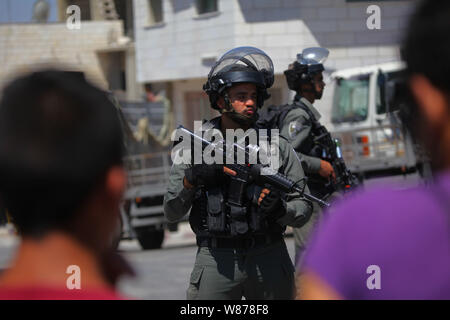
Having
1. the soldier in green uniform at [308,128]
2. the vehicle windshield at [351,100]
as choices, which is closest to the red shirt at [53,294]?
the soldier in green uniform at [308,128]

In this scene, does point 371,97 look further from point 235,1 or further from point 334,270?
point 334,270

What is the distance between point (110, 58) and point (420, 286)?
2444 cm

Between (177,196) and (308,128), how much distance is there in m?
2.16

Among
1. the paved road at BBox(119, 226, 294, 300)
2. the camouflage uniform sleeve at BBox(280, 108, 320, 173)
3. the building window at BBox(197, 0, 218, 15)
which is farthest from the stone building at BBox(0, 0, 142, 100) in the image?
the camouflage uniform sleeve at BBox(280, 108, 320, 173)

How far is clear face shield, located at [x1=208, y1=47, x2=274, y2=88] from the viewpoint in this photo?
4.42 m

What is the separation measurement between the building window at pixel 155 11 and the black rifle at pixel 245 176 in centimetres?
1930

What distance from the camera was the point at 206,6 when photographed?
21359mm

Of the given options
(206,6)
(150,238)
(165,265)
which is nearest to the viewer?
(165,265)

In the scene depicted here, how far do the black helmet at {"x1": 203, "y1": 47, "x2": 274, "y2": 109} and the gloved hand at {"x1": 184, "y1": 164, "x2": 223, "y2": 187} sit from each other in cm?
50

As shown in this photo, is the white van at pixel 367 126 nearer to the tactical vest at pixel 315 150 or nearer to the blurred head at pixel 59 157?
the tactical vest at pixel 315 150

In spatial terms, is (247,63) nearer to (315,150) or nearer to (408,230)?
(315,150)

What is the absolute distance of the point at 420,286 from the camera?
1657 mm

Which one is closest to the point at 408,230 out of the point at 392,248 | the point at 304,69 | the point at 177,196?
the point at 392,248

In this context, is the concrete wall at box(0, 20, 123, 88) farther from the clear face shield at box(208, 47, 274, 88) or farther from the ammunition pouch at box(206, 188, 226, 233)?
the ammunition pouch at box(206, 188, 226, 233)
